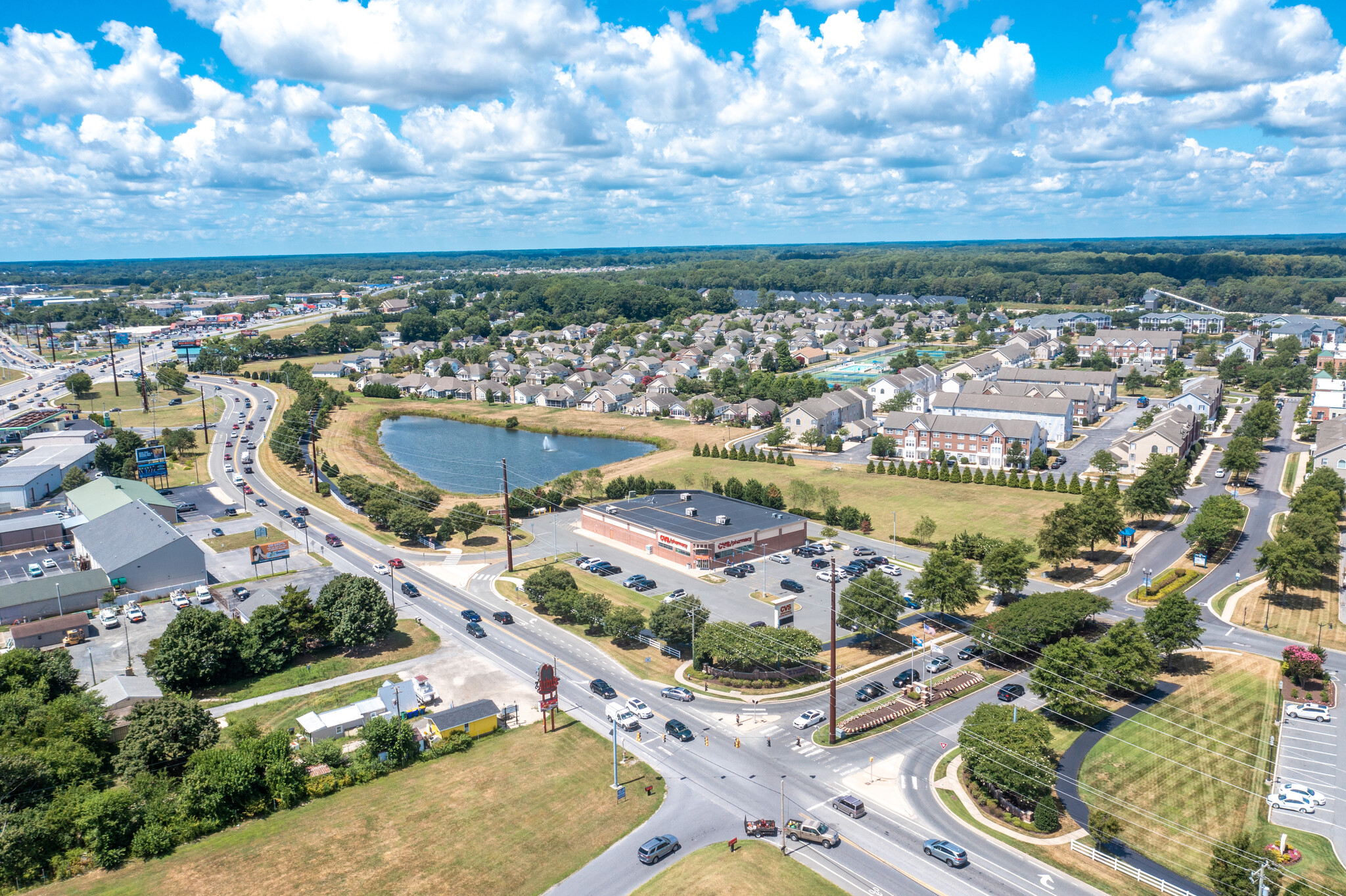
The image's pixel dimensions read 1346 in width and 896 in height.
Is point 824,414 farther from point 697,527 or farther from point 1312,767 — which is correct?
point 1312,767

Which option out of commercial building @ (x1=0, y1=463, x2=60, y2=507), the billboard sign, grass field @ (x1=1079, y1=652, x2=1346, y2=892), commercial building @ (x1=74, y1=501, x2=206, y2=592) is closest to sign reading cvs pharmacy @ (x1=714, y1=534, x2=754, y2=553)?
grass field @ (x1=1079, y1=652, x2=1346, y2=892)

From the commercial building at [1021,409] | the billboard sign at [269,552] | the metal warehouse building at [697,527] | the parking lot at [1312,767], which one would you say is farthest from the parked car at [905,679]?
the commercial building at [1021,409]

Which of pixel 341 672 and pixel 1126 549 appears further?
pixel 1126 549

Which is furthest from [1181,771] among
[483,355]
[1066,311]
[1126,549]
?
[1066,311]

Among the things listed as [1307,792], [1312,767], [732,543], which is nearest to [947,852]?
[1307,792]

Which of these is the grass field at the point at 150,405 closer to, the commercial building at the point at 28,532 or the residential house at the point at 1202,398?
the commercial building at the point at 28,532

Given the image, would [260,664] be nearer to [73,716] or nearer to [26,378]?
[73,716]
